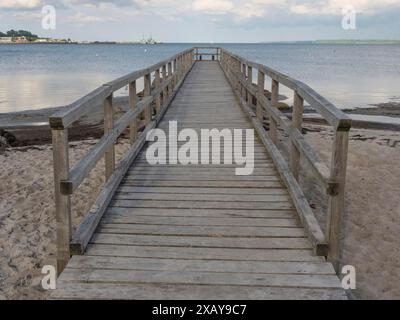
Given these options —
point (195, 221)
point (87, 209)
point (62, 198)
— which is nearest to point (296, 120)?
point (195, 221)

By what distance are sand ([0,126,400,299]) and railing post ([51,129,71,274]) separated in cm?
108

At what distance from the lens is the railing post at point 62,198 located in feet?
10.6

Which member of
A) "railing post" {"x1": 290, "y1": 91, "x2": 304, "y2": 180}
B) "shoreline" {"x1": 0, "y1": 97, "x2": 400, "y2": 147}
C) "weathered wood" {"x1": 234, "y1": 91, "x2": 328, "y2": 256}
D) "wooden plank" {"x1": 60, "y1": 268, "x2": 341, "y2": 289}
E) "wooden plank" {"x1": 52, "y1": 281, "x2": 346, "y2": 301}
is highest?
"railing post" {"x1": 290, "y1": 91, "x2": 304, "y2": 180}

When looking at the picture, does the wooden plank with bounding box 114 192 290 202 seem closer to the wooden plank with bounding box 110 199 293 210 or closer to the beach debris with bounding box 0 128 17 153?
the wooden plank with bounding box 110 199 293 210

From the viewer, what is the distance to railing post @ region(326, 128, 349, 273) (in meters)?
3.18

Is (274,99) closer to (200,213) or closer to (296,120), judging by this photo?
(296,120)

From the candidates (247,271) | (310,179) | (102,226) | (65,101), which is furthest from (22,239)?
(65,101)

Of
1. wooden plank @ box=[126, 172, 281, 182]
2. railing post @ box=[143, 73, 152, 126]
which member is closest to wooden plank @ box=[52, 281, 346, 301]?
wooden plank @ box=[126, 172, 281, 182]

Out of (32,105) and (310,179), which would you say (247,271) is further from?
(32,105)

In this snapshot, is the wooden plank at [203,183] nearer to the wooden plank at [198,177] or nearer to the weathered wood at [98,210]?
the wooden plank at [198,177]

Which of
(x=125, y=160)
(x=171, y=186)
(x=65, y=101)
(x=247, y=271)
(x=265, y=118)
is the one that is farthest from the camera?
(x=65, y=101)

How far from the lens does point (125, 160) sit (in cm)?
552
